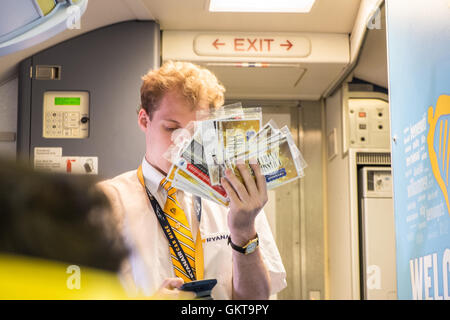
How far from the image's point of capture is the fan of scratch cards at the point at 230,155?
1.91 metres

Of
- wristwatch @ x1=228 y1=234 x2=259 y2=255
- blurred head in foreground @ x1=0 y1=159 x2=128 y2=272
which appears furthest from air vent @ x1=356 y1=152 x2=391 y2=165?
blurred head in foreground @ x1=0 y1=159 x2=128 y2=272

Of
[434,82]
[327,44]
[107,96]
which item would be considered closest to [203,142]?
[434,82]

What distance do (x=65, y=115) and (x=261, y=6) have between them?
4.22 feet

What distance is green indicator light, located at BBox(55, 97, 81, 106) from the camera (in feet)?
11.9

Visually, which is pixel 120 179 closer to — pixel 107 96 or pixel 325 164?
pixel 107 96

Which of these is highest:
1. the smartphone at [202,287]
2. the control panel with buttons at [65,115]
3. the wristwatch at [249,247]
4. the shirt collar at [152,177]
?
the control panel with buttons at [65,115]

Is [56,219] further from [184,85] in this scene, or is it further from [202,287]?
[184,85]

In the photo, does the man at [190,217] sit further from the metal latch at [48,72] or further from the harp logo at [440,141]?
the metal latch at [48,72]

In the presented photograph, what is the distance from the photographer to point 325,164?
4.50m

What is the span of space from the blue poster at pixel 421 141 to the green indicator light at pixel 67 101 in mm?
1810

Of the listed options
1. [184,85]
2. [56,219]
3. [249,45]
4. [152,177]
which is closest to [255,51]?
[249,45]

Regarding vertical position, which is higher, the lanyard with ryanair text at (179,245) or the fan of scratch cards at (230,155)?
the fan of scratch cards at (230,155)

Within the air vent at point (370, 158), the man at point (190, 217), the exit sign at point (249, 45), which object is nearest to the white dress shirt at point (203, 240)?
the man at point (190, 217)

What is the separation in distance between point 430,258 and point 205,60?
6.78 feet
